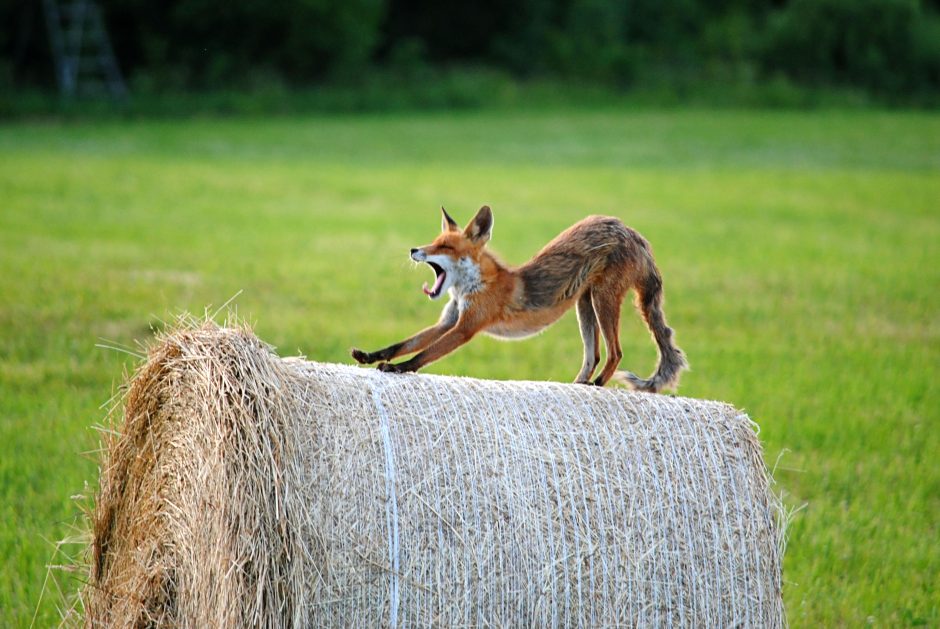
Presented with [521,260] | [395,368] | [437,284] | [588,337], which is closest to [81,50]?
[521,260]

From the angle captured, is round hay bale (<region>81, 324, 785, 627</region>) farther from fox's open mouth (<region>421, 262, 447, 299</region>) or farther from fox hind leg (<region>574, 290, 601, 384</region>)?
fox hind leg (<region>574, 290, 601, 384</region>)

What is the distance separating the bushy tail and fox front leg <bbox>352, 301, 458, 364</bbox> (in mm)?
1002

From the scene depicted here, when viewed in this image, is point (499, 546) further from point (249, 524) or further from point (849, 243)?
point (849, 243)

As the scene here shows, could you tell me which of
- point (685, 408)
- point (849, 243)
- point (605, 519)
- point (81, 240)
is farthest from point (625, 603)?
point (849, 243)

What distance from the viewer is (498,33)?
179ft

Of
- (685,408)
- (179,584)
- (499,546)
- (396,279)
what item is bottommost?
(396,279)

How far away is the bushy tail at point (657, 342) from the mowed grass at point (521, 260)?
1.54 metres

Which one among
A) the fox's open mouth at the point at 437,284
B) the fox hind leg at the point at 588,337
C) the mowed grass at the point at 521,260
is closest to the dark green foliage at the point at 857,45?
the mowed grass at the point at 521,260

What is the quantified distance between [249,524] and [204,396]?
682mm

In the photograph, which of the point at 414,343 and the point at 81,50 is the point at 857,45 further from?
the point at 414,343

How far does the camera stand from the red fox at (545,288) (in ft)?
18.7

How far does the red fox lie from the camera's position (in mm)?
5688

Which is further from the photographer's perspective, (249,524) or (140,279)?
(140,279)

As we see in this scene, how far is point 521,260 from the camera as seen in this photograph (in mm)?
16484
